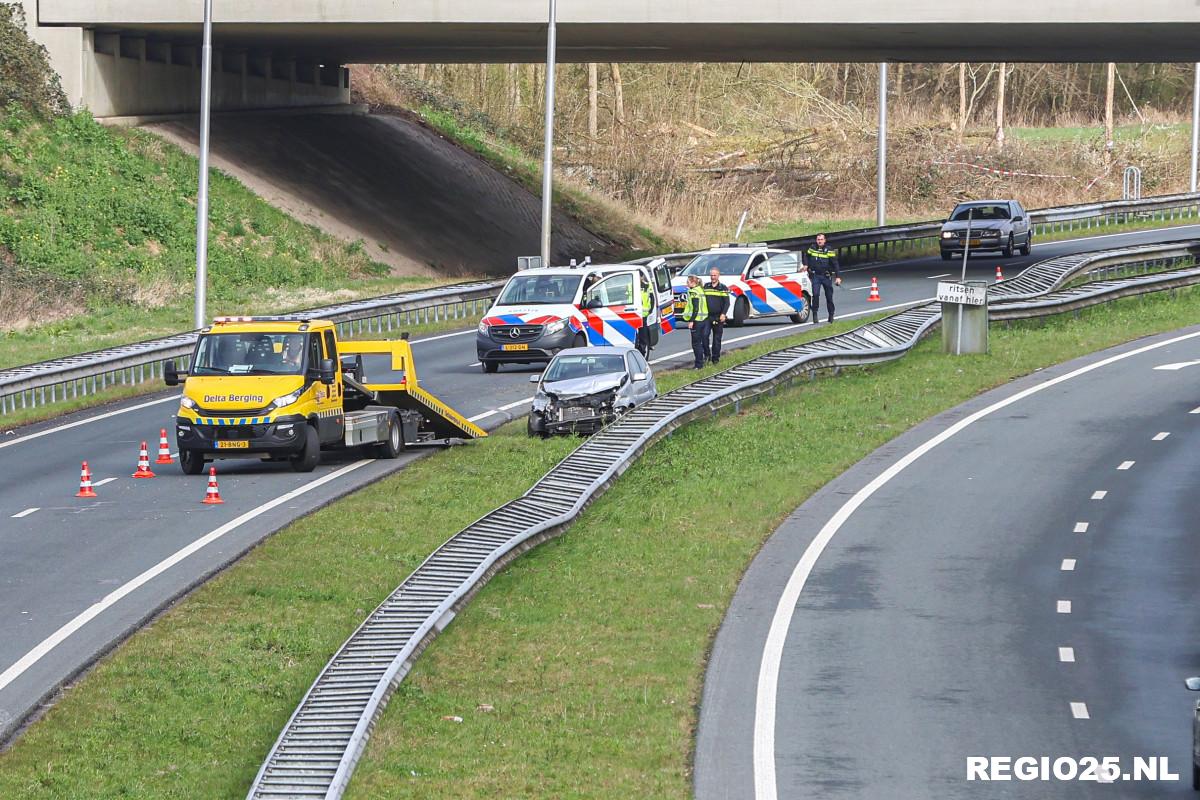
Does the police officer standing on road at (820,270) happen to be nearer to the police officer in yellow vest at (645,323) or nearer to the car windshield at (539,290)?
the police officer in yellow vest at (645,323)

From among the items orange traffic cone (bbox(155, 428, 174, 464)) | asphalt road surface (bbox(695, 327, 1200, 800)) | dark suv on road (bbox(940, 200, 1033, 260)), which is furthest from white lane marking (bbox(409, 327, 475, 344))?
dark suv on road (bbox(940, 200, 1033, 260))

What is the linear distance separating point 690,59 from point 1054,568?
117 ft

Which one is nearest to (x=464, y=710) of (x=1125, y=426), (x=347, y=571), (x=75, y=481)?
(x=347, y=571)

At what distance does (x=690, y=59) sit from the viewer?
5194 cm

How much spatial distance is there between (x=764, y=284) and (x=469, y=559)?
73.3ft

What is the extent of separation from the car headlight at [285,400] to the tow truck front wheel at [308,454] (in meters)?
0.42

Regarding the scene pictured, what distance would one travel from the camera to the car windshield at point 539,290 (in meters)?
33.0

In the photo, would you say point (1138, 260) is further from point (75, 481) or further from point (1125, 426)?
point (75, 481)

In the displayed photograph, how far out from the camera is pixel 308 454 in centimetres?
2367

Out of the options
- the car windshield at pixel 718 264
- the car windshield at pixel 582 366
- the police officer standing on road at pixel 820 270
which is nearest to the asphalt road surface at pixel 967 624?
the car windshield at pixel 582 366

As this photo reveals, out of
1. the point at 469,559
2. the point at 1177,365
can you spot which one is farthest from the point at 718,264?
the point at 469,559

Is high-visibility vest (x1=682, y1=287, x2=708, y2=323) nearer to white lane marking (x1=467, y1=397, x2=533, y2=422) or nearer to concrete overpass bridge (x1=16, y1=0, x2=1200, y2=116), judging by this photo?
white lane marking (x1=467, y1=397, x2=533, y2=422)

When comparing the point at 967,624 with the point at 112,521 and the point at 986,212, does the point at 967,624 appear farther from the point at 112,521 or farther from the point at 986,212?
the point at 986,212

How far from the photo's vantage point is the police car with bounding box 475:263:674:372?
32219 millimetres
